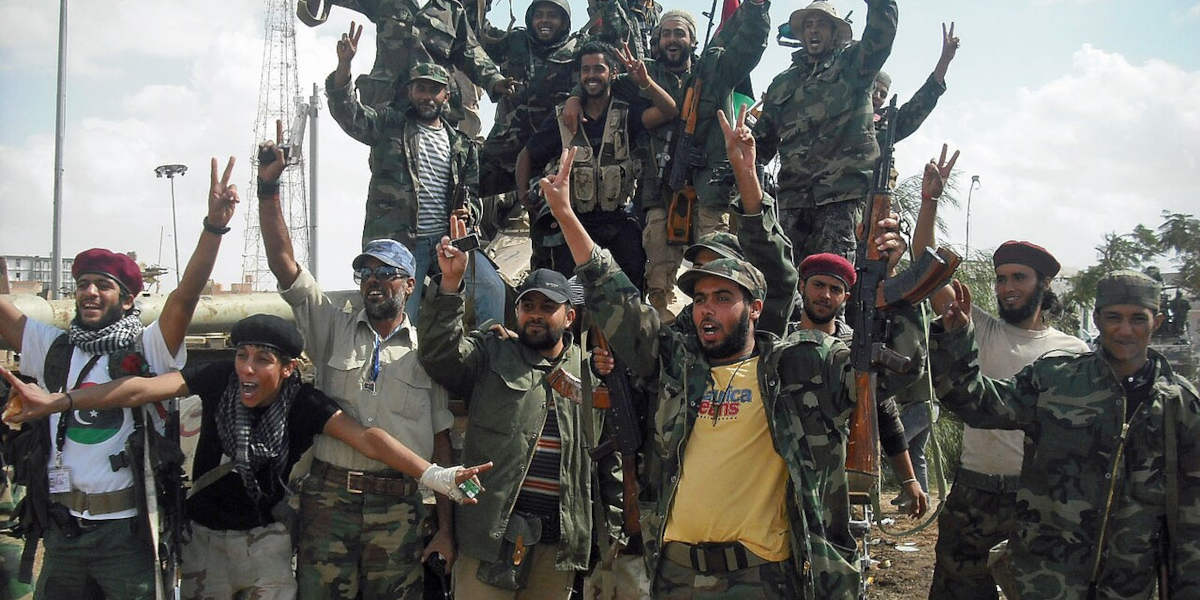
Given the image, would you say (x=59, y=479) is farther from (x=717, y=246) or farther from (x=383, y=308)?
(x=717, y=246)

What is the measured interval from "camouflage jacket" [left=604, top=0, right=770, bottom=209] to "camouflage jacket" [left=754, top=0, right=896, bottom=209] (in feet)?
1.83

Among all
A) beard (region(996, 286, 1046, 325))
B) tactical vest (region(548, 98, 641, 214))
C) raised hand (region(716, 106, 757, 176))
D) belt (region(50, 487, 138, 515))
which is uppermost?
tactical vest (region(548, 98, 641, 214))

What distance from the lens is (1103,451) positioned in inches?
160

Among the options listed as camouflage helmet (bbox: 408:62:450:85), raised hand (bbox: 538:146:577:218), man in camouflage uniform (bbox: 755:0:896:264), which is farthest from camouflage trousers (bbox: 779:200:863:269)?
raised hand (bbox: 538:146:577:218)

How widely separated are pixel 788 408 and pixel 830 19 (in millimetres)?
4444

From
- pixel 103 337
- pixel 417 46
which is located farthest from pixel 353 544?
pixel 417 46

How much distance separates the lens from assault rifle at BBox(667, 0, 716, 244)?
6.65 metres

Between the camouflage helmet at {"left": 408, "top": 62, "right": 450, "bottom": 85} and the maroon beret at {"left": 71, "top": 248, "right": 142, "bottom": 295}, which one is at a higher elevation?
the camouflage helmet at {"left": 408, "top": 62, "right": 450, "bottom": 85}

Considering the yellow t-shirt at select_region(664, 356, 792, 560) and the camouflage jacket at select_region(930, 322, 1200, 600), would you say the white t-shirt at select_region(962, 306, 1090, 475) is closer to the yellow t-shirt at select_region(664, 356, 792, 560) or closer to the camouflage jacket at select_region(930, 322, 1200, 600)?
the camouflage jacket at select_region(930, 322, 1200, 600)

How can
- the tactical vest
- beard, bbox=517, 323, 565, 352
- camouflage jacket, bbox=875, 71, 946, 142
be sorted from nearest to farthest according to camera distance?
1. beard, bbox=517, 323, 565, 352
2. the tactical vest
3. camouflage jacket, bbox=875, 71, 946, 142

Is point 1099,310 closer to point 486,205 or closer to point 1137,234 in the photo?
point 486,205

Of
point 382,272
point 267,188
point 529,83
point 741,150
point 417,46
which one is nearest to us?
point 741,150

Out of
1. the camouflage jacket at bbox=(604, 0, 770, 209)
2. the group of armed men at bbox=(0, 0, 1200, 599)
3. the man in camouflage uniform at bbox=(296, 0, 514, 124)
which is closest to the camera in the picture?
the group of armed men at bbox=(0, 0, 1200, 599)

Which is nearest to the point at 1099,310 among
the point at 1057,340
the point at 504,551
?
the point at 1057,340
